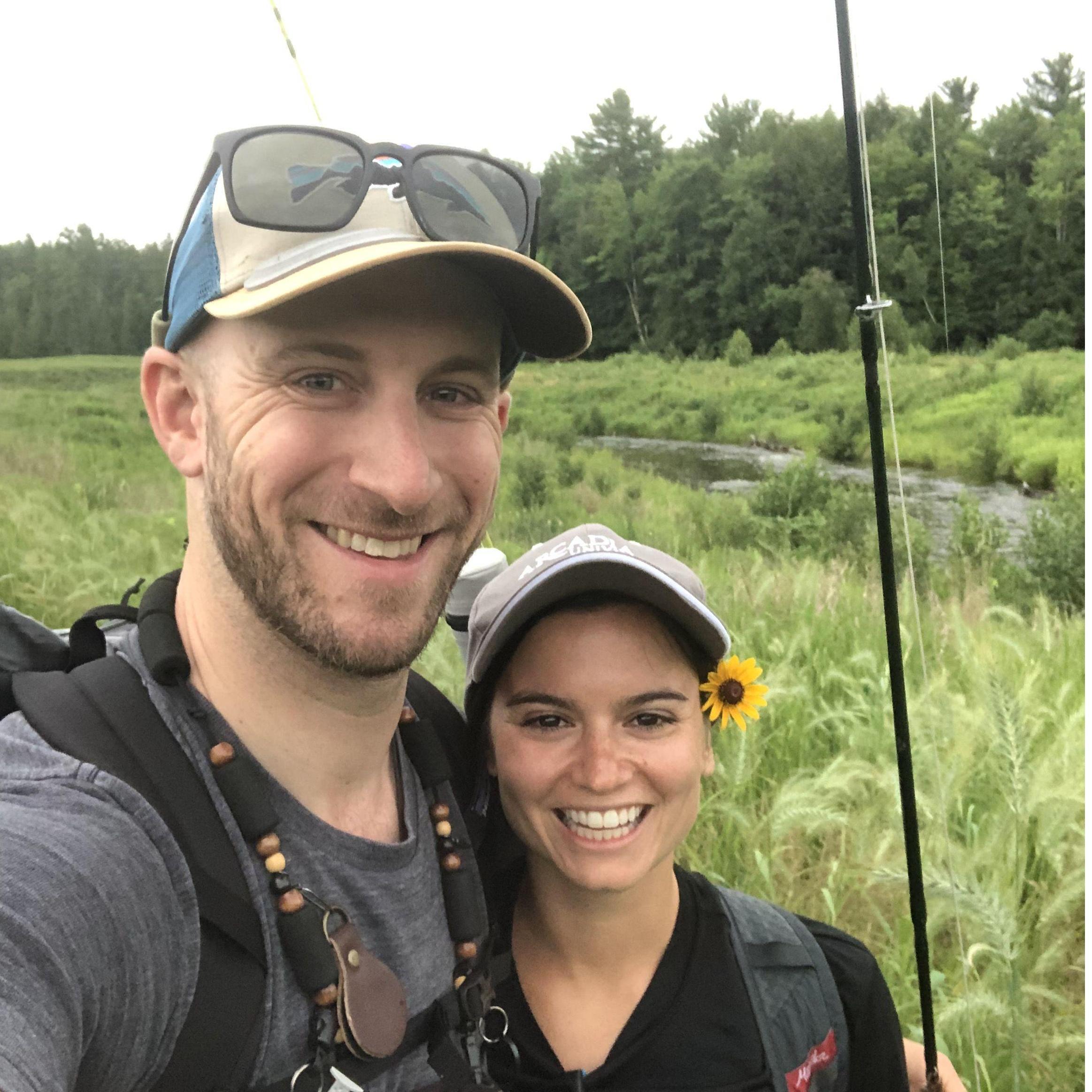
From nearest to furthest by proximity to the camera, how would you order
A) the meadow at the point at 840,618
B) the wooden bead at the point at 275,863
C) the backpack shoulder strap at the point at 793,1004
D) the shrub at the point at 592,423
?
the wooden bead at the point at 275,863, the backpack shoulder strap at the point at 793,1004, the meadow at the point at 840,618, the shrub at the point at 592,423

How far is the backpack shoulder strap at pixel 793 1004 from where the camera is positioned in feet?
4.37

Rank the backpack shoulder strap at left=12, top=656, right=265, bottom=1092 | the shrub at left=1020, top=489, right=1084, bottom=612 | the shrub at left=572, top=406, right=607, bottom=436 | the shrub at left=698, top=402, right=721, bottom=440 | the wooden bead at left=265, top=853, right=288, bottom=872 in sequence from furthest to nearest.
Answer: the shrub at left=572, top=406, right=607, bottom=436 < the shrub at left=698, top=402, right=721, bottom=440 < the shrub at left=1020, top=489, right=1084, bottom=612 < the wooden bead at left=265, top=853, right=288, bottom=872 < the backpack shoulder strap at left=12, top=656, right=265, bottom=1092

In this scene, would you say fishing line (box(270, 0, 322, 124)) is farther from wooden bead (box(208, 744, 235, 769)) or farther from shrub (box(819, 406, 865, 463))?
shrub (box(819, 406, 865, 463))

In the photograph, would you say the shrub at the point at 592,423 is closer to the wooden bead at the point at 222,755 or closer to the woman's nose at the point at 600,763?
the woman's nose at the point at 600,763

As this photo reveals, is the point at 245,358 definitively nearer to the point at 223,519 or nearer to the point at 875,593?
the point at 223,519

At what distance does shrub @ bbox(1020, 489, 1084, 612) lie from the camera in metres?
4.66

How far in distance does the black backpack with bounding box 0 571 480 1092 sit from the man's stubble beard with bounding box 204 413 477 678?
14 cm

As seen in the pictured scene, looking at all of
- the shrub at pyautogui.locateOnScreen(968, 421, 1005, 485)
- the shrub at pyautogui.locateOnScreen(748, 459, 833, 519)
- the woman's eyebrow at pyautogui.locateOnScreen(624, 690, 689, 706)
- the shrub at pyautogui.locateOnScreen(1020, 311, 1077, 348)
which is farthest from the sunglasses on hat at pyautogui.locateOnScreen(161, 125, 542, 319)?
the shrub at pyautogui.locateOnScreen(1020, 311, 1077, 348)

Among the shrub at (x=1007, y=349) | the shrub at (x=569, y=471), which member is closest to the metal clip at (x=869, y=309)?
the shrub at (x=569, y=471)

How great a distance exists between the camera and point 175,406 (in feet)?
4.01

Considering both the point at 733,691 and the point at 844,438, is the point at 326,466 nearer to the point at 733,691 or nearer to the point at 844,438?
the point at 733,691

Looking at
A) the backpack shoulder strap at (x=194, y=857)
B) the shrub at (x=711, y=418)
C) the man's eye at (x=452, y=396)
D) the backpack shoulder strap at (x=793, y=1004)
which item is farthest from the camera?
the shrub at (x=711, y=418)

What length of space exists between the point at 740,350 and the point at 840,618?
5.16 meters

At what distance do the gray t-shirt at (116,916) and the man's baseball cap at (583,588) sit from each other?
1.47ft
